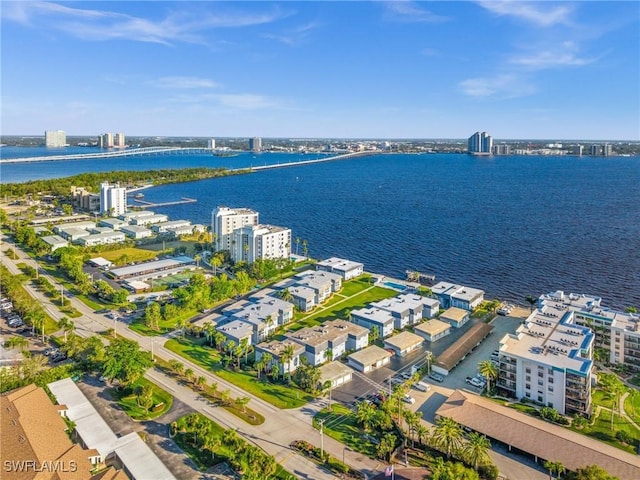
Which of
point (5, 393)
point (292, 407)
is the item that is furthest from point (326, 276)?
point (5, 393)

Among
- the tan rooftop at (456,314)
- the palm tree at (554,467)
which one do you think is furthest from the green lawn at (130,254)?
the palm tree at (554,467)

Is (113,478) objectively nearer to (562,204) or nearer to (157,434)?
(157,434)

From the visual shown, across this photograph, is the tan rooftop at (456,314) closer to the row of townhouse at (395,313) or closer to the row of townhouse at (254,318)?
the row of townhouse at (395,313)

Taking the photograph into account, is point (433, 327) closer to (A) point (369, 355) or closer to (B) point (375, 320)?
(B) point (375, 320)

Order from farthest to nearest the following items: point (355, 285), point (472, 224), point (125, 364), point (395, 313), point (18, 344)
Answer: point (472, 224), point (355, 285), point (395, 313), point (18, 344), point (125, 364)

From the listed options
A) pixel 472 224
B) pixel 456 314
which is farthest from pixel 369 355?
pixel 472 224

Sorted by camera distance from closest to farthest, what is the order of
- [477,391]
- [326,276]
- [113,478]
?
[113,478] < [477,391] < [326,276]
